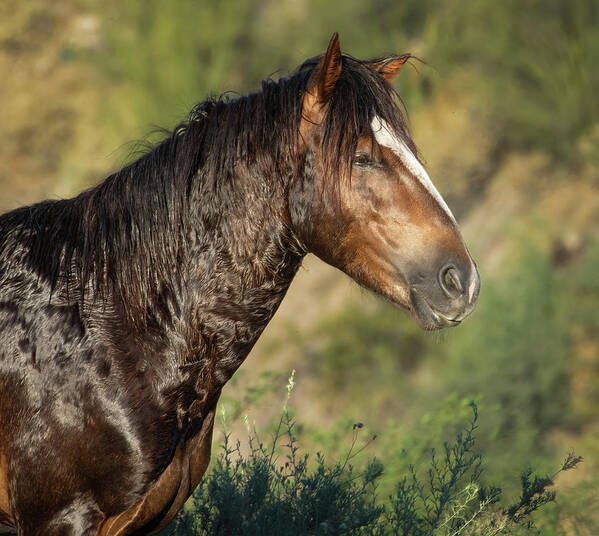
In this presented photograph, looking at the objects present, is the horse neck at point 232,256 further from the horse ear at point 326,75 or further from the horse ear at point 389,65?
the horse ear at point 389,65

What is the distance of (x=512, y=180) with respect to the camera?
1402cm

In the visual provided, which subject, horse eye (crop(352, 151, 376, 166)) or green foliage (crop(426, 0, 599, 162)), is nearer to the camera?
horse eye (crop(352, 151, 376, 166))

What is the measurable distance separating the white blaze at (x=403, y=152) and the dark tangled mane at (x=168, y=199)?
1.5 inches

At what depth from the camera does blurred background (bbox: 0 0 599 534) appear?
11.3m

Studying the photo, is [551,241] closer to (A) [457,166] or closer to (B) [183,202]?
(A) [457,166]

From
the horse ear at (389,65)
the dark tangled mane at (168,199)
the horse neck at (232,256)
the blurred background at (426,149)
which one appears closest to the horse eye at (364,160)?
the dark tangled mane at (168,199)

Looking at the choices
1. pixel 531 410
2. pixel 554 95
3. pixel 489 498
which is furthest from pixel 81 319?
pixel 554 95

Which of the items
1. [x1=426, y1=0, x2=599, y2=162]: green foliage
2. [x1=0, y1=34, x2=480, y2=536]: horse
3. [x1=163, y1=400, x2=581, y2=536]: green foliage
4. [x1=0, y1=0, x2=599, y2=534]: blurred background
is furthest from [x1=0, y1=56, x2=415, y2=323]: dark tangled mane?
[x1=426, y1=0, x2=599, y2=162]: green foliage

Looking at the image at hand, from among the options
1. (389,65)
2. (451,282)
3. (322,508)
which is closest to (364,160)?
(451,282)

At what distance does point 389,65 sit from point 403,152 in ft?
2.08

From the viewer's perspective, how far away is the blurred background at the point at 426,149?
37.1ft

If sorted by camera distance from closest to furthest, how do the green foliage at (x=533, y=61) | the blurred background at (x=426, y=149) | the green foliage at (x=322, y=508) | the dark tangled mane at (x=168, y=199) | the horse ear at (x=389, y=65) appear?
the dark tangled mane at (x=168, y=199)
the horse ear at (x=389, y=65)
the green foliage at (x=322, y=508)
the blurred background at (x=426, y=149)
the green foliage at (x=533, y=61)

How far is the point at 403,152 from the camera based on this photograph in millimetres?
2811

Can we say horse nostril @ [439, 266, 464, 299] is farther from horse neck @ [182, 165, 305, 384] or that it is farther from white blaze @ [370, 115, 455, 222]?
horse neck @ [182, 165, 305, 384]
